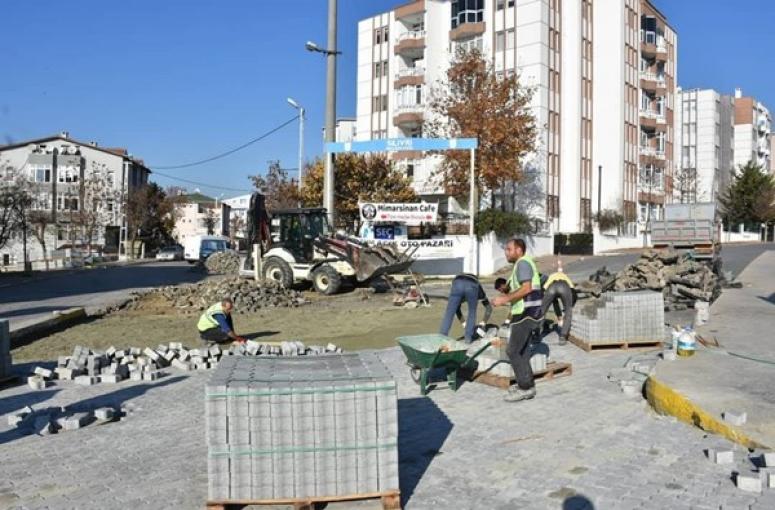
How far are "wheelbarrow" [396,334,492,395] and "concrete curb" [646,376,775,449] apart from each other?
1827 mm

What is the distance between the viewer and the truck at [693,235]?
22.1m

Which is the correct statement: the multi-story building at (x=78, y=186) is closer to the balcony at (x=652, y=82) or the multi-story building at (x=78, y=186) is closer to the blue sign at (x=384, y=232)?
the blue sign at (x=384, y=232)

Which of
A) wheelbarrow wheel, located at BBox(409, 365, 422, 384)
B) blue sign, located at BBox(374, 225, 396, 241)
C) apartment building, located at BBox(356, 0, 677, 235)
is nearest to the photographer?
wheelbarrow wheel, located at BBox(409, 365, 422, 384)

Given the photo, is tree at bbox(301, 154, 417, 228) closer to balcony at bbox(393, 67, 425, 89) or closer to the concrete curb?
balcony at bbox(393, 67, 425, 89)

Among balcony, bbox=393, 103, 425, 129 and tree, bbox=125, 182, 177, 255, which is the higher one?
balcony, bbox=393, 103, 425, 129

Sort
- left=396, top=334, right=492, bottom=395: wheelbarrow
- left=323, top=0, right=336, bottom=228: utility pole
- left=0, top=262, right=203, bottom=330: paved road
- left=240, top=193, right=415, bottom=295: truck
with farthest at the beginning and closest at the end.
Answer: left=323, top=0, right=336, bottom=228: utility pole, left=240, top=193, right=415, bottom=295: truck, left=0, top=262, right=203, bottom=330: paved road, left=396, top=334, right=492, bottom=395: wheelbarrow

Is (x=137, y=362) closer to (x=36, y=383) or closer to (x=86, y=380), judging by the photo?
(x=86, y=380)

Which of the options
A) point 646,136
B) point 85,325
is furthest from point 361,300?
point 646,136

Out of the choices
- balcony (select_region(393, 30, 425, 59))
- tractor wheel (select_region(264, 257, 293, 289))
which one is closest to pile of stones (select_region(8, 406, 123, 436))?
tractor wheel (select_region(264, 257, 293, 289))

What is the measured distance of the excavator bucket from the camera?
66.0 feet

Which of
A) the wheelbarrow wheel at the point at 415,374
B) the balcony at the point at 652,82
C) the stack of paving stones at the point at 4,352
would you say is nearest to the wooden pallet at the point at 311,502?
the wheelbarrow wheel at the point at 415,374

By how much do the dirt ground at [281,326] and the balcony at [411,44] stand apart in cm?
3276

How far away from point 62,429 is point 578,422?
494cm

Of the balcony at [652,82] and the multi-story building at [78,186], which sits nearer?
the balcony at [652,82]
